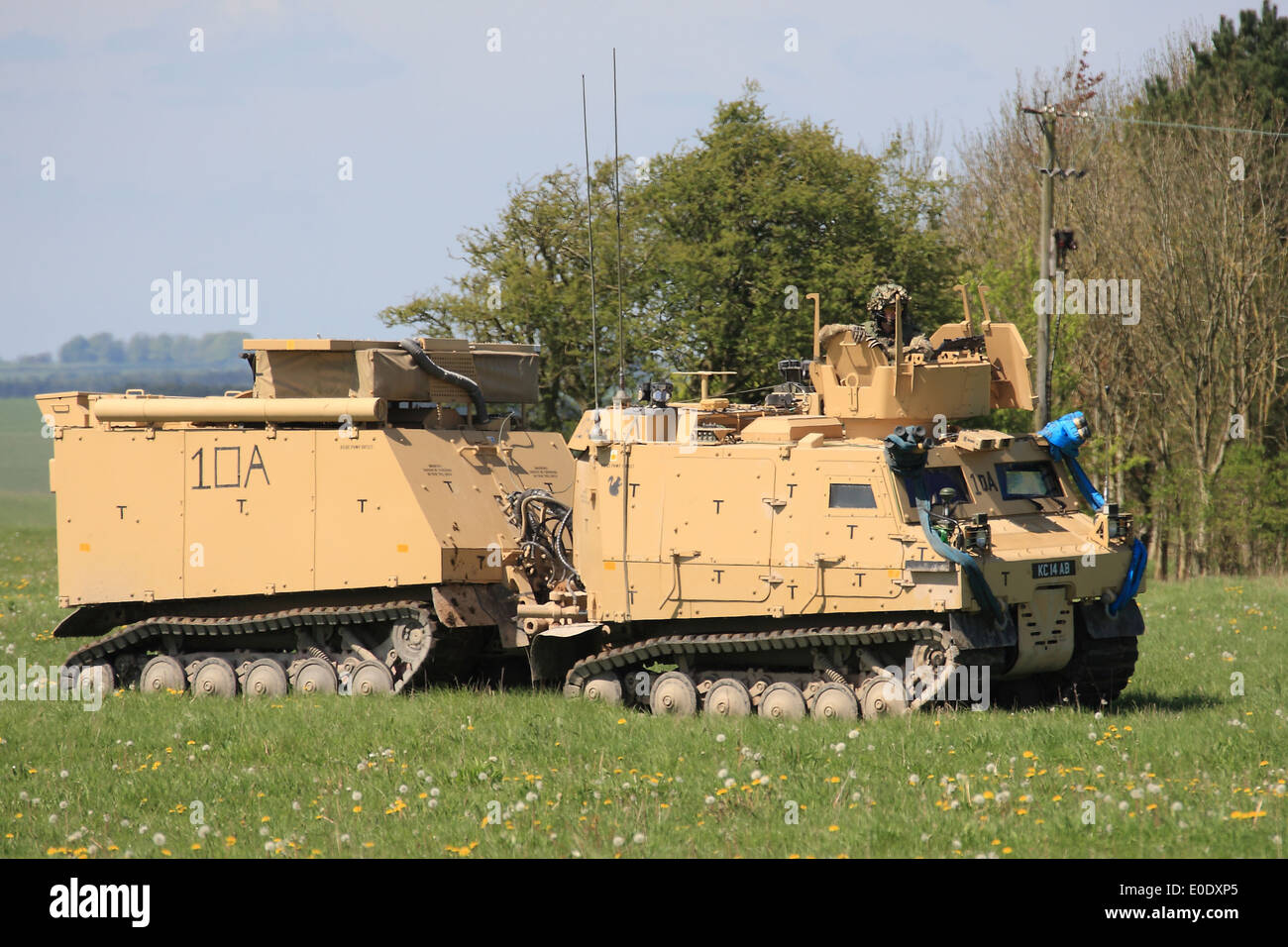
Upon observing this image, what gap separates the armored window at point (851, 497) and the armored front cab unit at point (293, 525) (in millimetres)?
3981

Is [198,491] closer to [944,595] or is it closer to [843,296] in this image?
[944,595]

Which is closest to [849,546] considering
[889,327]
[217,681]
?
[889,327]

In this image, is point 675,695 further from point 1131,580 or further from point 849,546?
point 1131,580

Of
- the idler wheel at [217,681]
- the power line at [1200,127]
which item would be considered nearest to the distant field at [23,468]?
the power line at [1200,127]

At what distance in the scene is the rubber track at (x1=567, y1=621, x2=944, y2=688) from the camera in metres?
13.6

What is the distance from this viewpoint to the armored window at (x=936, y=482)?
1391cm

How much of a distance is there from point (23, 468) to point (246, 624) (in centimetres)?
9220

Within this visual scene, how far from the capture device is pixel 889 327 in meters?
15.5

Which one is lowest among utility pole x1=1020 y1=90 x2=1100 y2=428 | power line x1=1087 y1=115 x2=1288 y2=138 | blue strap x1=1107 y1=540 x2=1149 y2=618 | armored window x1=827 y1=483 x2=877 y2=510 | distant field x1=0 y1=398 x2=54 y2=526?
distant field x1=0 y1=398 x2=54 y2=526

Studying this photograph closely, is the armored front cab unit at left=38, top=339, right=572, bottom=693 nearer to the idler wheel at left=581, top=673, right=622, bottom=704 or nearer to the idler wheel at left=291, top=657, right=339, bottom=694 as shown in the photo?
Result: the idler wheel at left=291, top=657, right=339, bottom=694

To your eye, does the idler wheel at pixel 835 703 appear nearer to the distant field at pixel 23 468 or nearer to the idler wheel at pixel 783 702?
the idler wheel at pixel 783 702

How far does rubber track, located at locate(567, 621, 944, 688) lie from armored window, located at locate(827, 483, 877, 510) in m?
1.07

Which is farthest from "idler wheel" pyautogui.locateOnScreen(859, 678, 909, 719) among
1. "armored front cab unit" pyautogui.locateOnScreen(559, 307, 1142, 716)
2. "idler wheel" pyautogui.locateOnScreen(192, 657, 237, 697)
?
"idler wheel" pyautogui.locateOnScreen(192, 657, 237, 697)

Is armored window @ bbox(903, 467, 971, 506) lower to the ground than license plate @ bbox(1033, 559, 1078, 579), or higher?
higher
